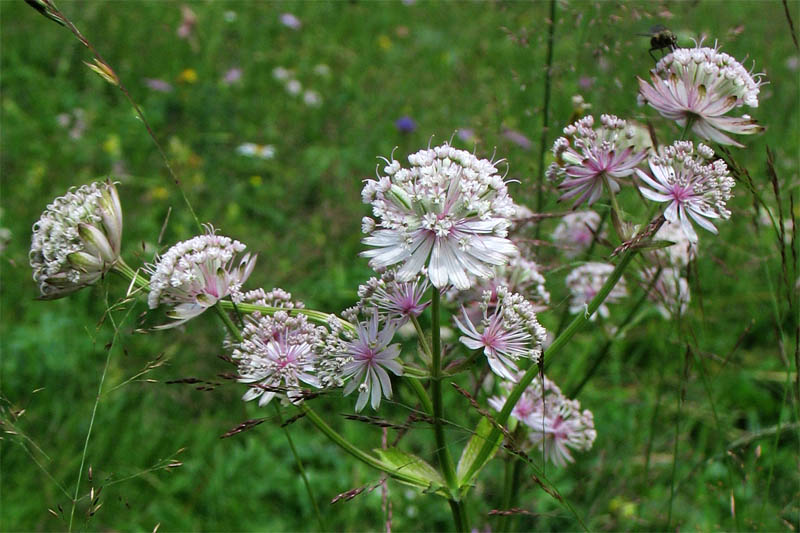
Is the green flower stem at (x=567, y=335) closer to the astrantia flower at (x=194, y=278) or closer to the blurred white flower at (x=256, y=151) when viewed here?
the astrantia flower at (x=194, y=278)

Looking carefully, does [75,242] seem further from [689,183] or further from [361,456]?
[689,183]

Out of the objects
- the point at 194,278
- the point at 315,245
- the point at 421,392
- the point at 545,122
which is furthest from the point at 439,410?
the point at 315,245

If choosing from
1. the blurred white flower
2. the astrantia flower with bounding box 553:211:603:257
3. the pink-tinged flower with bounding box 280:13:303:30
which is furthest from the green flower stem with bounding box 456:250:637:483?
the pink-tinged flower with bounding box 280:13:303:30

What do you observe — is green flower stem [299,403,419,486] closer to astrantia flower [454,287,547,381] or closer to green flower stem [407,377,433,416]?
green flower stem [407,377,433,416]

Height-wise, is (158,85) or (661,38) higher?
(158,85)

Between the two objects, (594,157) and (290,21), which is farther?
(290,21)

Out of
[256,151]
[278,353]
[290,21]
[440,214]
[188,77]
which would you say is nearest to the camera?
[440,214]

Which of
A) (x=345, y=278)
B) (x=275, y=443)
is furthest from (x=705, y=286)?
(x=275, y=443)

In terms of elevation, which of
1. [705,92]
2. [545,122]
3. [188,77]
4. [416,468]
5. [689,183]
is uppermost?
[188,77]
